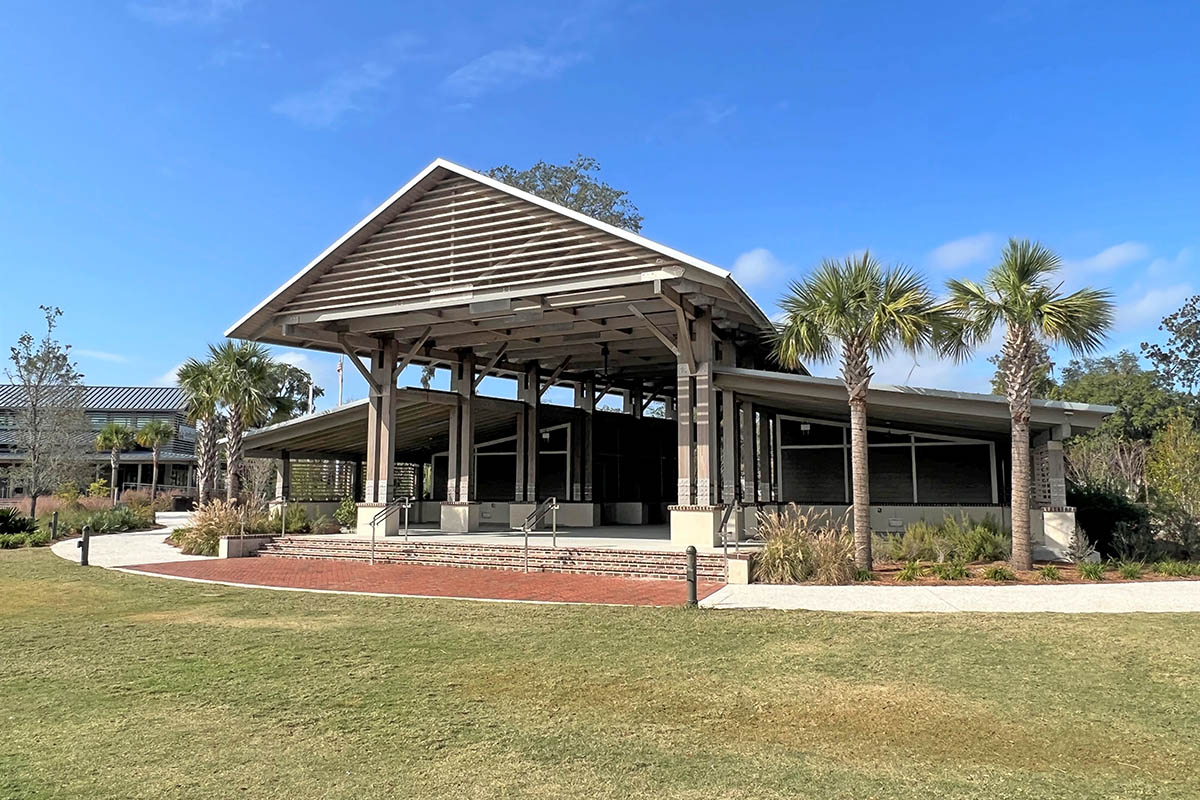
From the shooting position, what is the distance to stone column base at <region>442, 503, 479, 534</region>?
20562mm

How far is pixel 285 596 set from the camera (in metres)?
11.8

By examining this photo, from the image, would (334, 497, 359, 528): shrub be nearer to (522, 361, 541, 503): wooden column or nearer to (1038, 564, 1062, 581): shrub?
(522, 361, 541, 503): wooden column

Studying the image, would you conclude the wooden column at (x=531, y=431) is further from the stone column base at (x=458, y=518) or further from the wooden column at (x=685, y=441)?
the wooden column at (x=685, y=441)

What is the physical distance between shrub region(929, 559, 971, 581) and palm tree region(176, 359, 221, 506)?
67.9 ft

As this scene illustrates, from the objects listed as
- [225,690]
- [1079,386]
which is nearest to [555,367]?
[225,690]

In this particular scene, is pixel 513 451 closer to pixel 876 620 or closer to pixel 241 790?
pixel 876 620

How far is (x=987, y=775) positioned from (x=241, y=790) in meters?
4.02

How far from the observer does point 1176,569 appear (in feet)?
44.1

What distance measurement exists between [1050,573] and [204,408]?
23.3 m

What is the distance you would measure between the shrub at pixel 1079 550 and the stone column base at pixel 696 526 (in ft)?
21.1

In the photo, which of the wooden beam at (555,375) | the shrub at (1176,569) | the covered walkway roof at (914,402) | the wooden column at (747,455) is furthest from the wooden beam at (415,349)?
the shrub at (1176,569)

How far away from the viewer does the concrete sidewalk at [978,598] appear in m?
10.3

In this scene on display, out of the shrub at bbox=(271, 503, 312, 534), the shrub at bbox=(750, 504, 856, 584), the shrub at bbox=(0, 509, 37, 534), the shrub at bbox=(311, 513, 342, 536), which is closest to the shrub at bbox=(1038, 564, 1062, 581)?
the shrub at bbox=(750, 504, 856, 584)

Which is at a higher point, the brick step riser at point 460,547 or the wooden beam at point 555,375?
the wooden beam at point 555,375
